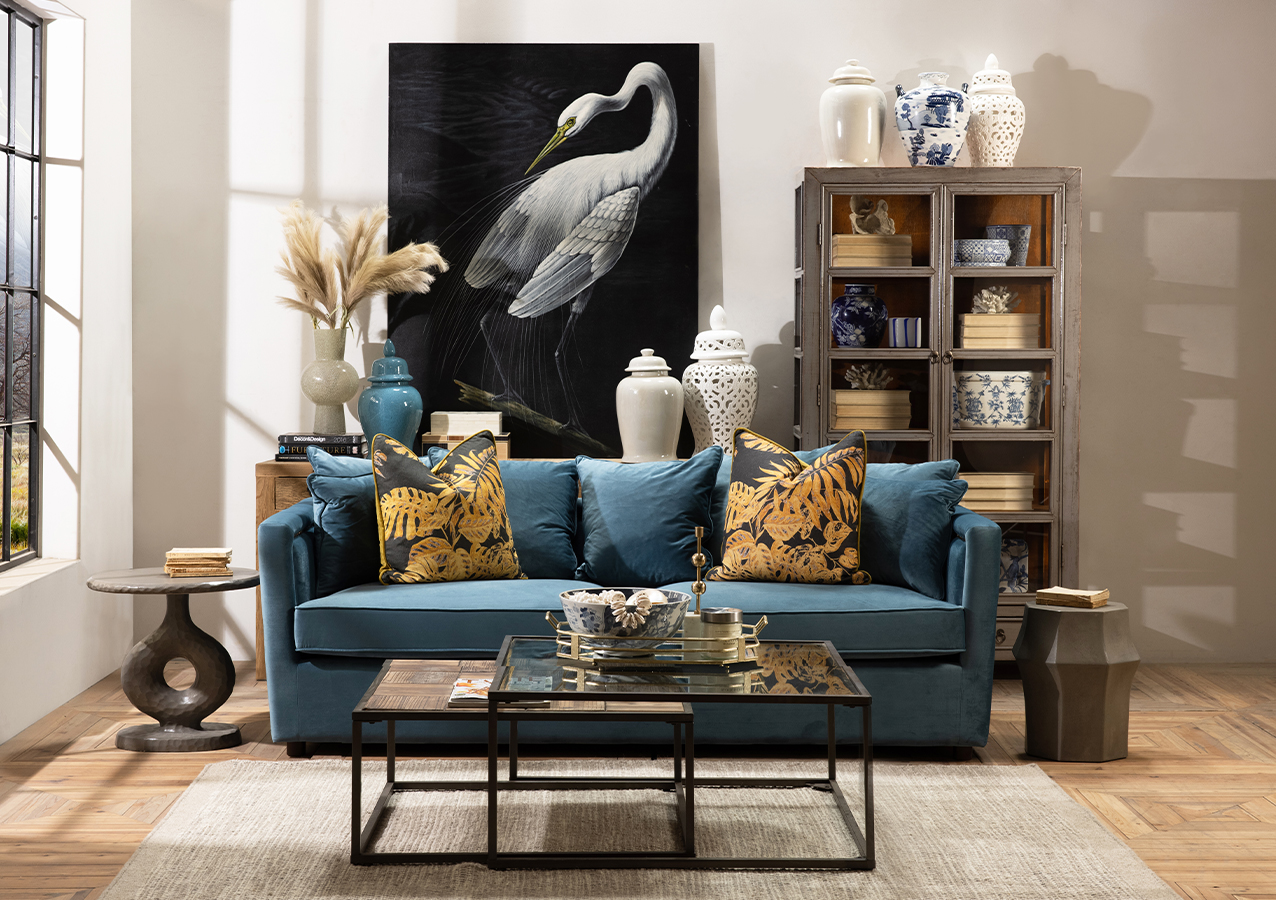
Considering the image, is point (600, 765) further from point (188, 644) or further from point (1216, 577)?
point (1216, 577)

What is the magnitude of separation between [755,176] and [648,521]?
172 centimetres

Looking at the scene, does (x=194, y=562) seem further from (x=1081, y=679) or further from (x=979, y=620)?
(x=1081, y=679)

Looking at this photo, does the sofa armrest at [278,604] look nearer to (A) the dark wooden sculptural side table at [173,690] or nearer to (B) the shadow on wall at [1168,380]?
(A) the dark wooden sculptural side table at [173,690]

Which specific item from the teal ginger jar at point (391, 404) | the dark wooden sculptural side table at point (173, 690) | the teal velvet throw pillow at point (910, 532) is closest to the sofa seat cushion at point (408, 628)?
the dark wooden sculptural side table at point (173, 690)

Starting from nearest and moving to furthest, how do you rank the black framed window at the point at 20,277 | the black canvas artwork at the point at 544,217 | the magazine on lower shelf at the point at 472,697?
the magazine on lower shelf at the point at 472,697
the black framed window at the point at 20,277
the black canvas artwork at the point at 544,217

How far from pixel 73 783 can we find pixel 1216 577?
14.1 ft

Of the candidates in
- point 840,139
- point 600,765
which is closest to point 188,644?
point 600,765

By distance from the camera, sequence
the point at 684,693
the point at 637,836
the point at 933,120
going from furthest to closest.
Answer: the point at 933,120 → the point at 637,836 → the point at 684,693

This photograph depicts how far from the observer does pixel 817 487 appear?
3623 mm

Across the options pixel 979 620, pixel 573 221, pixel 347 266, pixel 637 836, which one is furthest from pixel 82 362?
pixel 979 620

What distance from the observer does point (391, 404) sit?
4426 mm

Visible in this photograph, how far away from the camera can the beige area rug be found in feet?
8.20

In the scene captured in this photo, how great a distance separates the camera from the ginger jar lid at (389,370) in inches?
177

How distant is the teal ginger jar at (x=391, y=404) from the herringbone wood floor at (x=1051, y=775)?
1.07 meters
